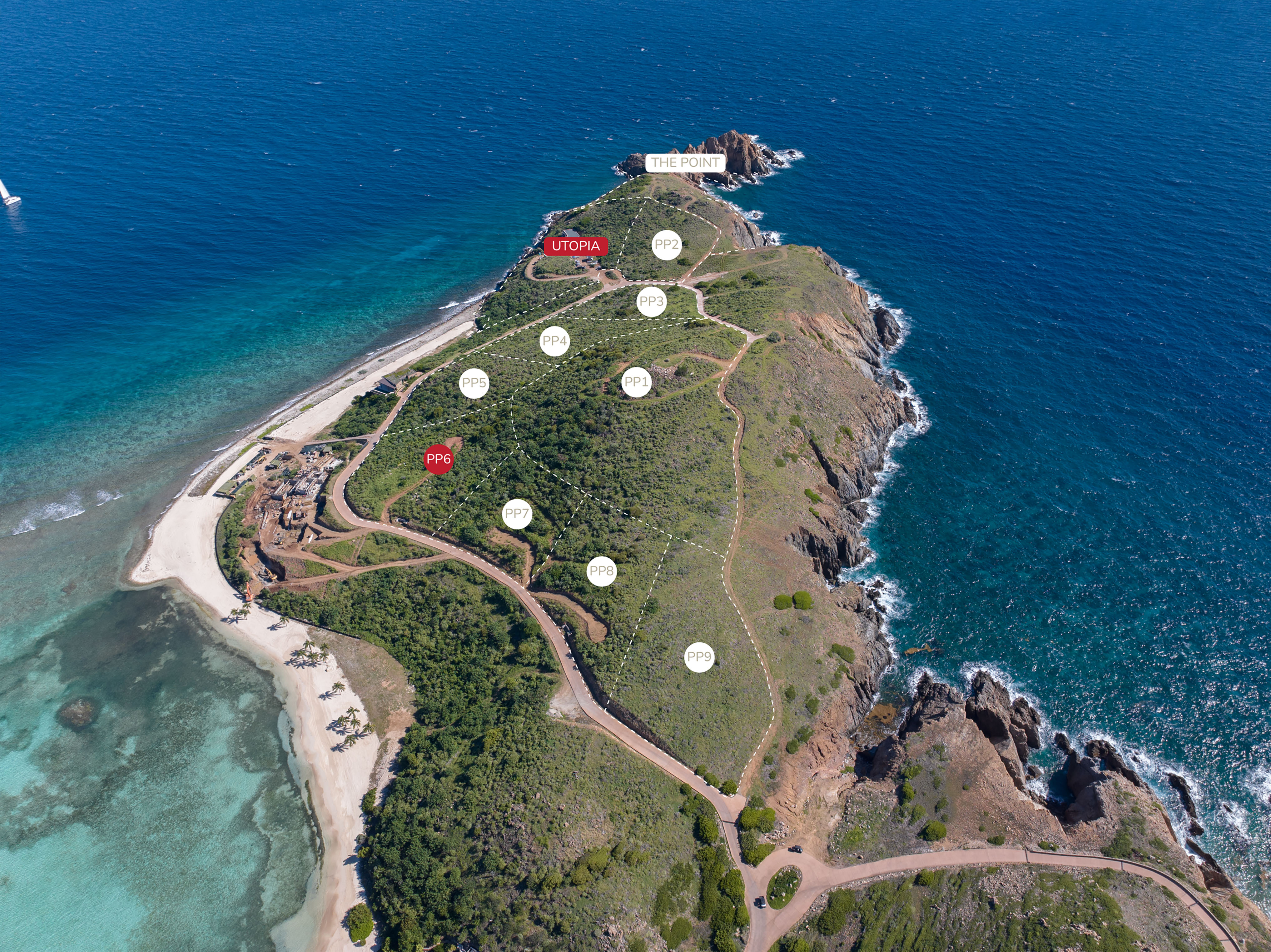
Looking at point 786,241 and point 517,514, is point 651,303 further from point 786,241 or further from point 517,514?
point 786,241

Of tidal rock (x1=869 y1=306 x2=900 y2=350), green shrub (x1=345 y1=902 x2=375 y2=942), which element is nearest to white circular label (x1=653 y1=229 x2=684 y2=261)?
tidal rock (x1=869 y1=306 x2=900 y2=350)

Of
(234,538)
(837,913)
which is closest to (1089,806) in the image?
(837,913)

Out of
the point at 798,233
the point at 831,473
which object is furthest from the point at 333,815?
the point at 798,233

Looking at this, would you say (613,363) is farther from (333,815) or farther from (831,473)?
(333,815)

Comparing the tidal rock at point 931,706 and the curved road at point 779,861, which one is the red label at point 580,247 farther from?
the tidal rock at point 931,706

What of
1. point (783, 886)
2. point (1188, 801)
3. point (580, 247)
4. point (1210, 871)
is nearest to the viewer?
point (783, 886)

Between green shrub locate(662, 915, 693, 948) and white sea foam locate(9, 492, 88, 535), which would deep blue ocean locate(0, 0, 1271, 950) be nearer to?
white sea foam locate(9, 492, 88, 535)
